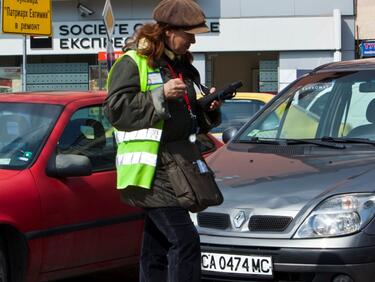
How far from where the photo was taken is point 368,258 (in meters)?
3.56

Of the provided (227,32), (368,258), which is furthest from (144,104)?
(227,32)

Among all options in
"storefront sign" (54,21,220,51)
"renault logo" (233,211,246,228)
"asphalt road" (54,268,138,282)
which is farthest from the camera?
"storefront sign" (54,21,220,51)

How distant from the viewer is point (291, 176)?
13.2ft

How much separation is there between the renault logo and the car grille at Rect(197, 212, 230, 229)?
0.06 meters

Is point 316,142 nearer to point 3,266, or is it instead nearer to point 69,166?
point 69,166

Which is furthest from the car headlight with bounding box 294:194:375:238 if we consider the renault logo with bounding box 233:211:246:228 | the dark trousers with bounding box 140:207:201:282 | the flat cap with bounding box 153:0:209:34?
the flat cap with bounding box 153:0:209:34

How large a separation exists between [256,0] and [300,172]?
51.3 feet

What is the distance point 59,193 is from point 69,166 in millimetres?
190

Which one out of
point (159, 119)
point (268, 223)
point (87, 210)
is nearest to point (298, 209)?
point (268, 223)

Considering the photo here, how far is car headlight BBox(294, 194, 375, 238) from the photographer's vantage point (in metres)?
3.63

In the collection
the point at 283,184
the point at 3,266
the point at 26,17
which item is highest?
the point at 26,17

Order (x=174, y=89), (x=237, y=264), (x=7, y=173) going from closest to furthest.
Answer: (x=174, y=89) → (x=237, y=264) → (x=7, y=173)

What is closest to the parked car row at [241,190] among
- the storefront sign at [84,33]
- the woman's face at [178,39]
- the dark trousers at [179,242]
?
the dark trousers at [179,242]

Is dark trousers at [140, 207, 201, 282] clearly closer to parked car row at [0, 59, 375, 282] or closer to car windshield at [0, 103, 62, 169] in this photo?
parked car row at [0, 59, 375, 282]
